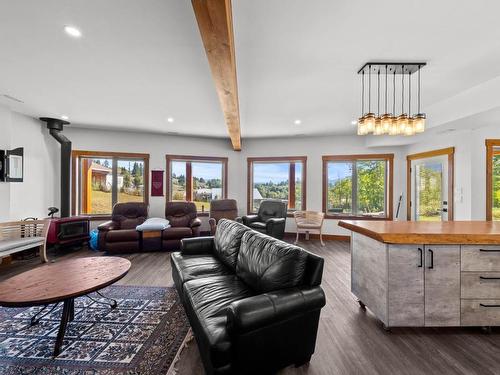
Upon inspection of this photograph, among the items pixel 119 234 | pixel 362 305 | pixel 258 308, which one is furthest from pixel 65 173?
pixel 362 305

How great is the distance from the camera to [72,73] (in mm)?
2760

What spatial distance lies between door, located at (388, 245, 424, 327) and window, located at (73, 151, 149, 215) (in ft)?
17.8

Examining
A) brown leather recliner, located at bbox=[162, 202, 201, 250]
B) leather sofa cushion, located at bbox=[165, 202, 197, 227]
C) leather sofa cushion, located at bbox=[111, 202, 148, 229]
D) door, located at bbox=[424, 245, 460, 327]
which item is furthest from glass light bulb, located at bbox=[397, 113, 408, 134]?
leather sofa cushion, located at bbox=[111, 202, 148, 229]

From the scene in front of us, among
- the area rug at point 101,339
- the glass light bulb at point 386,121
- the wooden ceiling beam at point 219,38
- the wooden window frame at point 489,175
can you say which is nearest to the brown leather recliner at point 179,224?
the area rug at point 101,339

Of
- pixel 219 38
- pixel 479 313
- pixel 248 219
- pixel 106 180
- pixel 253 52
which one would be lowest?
pixel 479 313

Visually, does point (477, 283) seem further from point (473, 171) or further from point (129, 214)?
point (129, 214)

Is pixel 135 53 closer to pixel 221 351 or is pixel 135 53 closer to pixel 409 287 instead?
pixel 221 351

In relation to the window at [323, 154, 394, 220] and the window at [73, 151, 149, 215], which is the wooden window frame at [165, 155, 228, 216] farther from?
the window at [323, 154, 394, 220]

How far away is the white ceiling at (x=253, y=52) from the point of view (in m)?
1.75

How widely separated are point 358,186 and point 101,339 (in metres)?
5.75

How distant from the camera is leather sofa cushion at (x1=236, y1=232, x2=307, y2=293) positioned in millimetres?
1769

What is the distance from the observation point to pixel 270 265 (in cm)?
188

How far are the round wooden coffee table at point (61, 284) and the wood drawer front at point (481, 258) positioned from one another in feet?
10.7

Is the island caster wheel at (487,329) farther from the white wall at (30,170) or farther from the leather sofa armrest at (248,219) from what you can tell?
the white wall at (30,170)
